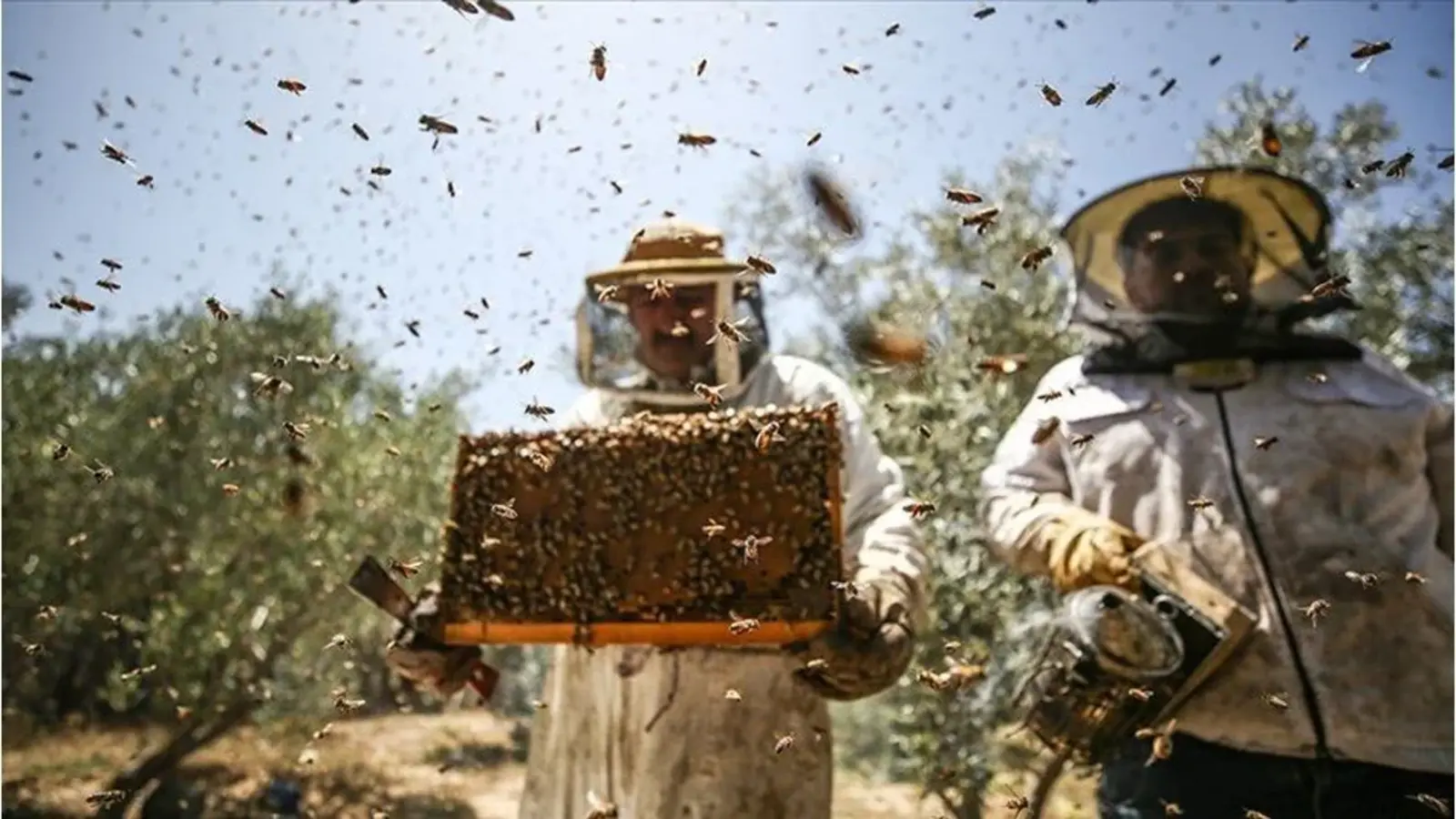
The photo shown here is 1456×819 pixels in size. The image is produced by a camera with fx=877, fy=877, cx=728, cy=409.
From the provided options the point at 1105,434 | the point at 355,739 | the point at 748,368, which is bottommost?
the point at 355,739

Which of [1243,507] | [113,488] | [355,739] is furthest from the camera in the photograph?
[355,739]

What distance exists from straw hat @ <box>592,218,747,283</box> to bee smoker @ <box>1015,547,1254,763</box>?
1.93 m

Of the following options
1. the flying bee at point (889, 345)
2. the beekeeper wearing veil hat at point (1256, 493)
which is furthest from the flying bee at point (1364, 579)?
the flying bee at point (889, 345)

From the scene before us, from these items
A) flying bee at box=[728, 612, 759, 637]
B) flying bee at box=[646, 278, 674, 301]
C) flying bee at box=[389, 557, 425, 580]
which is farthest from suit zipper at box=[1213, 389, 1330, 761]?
flying bee at box=[389, 557, 425, 580]

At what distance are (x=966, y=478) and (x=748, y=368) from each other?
17.2 feet

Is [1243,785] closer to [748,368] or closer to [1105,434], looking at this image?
[1105,434]

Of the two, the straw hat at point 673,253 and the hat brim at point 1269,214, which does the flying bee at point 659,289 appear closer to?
the straw hat at point 673,253

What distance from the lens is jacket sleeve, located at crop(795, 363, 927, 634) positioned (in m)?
3.14

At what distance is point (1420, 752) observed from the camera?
9.24ft

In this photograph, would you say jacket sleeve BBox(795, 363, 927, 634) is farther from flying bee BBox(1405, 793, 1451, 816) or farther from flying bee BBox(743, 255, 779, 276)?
flying bee BBox(1405, 793, 1451, 816)

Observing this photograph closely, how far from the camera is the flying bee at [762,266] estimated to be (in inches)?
140

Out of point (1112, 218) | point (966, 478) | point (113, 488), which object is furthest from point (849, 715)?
point (1112, 218)

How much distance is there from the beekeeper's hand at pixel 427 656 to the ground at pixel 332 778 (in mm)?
7772

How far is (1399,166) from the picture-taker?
3.05 meters
